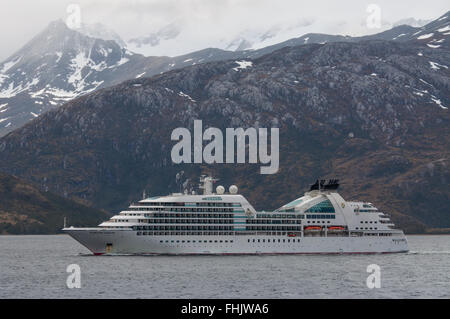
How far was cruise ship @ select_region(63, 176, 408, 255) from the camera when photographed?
150m

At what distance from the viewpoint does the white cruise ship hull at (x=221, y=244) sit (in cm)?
14925

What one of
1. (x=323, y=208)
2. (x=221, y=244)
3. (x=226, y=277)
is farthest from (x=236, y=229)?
(x=226, y=277)

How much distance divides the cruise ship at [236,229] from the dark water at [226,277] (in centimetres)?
271

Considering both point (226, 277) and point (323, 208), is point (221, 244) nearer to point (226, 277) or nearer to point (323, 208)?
point (323, 208)

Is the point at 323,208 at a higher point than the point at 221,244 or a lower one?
higher

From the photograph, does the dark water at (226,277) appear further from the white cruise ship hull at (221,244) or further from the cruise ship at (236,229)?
the cruise ship at (236,229)

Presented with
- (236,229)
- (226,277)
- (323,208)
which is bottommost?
(226,277)

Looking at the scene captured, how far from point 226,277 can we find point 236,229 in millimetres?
38539

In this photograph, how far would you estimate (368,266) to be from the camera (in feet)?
440

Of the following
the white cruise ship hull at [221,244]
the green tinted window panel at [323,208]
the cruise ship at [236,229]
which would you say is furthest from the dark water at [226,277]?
→ the green tinted window panel at [323,208]

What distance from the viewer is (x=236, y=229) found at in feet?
512

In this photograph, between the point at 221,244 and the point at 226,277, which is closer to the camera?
the point at 226,277
